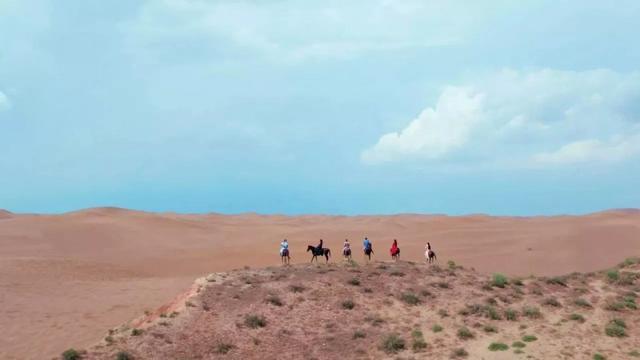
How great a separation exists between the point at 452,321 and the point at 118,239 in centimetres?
5160

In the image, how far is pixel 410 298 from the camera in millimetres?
25375

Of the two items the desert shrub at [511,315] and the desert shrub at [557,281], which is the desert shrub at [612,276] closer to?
the desert shrub at [557,281]

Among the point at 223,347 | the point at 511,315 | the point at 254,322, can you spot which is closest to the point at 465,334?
the point at 511,315

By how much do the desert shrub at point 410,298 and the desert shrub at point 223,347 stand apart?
6613 mm

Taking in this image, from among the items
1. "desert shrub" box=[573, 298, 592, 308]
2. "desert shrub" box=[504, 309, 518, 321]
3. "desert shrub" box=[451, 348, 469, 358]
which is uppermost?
"desert shrub" box=[573, 298, 592, 308]

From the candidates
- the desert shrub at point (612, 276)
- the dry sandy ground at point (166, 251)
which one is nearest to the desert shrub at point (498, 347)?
the desert shrub at point (612, 276)

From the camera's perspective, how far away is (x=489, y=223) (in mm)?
79688

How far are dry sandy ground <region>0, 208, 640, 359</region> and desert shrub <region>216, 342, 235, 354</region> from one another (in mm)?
7872

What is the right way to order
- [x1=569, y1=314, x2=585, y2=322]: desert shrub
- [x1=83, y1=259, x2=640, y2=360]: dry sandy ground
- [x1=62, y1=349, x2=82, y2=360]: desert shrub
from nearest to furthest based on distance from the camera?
[x1=62, y1=349, x2=82, y2=360]: desert shrub, [x1=83, y1=259, x2=640, y2=360]: dry sandy ground, [x1=569, y1=314, x2=585, y2=322]: desert shrub

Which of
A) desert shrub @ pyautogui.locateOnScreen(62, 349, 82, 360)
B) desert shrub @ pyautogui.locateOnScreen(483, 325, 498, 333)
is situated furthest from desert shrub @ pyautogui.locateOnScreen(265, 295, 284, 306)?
desert shrub @ pyautogui.locateOnScreen(483, 325, 498, 333)

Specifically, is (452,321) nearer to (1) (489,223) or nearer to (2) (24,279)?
(2) (24,279)

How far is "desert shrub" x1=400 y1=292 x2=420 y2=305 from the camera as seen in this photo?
994 inches

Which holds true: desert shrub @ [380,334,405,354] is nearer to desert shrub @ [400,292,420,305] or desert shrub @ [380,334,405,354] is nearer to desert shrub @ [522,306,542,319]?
desert shrub @ [400,292,420,305]

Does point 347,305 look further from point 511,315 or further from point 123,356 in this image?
point 123,356
